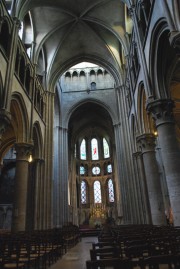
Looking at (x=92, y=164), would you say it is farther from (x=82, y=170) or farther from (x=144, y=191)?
(x=144, y=191)

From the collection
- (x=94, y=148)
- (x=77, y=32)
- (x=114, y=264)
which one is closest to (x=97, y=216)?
(x=94, y=148)

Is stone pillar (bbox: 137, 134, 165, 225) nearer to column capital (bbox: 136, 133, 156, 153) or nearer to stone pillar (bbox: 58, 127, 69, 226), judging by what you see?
column capital (bbox: 136, 133, 156, 153)

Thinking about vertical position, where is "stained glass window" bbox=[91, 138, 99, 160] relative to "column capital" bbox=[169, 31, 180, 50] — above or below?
above

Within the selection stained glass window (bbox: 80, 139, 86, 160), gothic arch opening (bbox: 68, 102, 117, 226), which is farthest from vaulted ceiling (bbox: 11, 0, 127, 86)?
stained glass window (bbox: 80, 139, 86, 160)

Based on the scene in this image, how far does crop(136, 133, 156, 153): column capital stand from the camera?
520 inches

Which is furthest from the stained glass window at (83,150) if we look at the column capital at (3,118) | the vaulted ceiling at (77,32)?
the column capital at (3,118)

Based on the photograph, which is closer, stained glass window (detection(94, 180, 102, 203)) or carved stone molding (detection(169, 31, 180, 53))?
carved stone molding (detection(169, 31, 180, 53))

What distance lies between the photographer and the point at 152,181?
12.0 m

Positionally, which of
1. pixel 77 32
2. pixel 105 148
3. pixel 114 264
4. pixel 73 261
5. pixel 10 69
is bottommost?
pixel 73 261

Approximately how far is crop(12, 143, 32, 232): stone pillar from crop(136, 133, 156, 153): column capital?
7190mm

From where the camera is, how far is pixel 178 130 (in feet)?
70.5

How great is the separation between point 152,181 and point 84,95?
21.2 meters

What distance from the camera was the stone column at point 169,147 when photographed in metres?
8.30

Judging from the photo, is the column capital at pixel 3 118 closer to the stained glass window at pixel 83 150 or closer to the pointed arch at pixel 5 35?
the pointed arch at pixel 5 35
